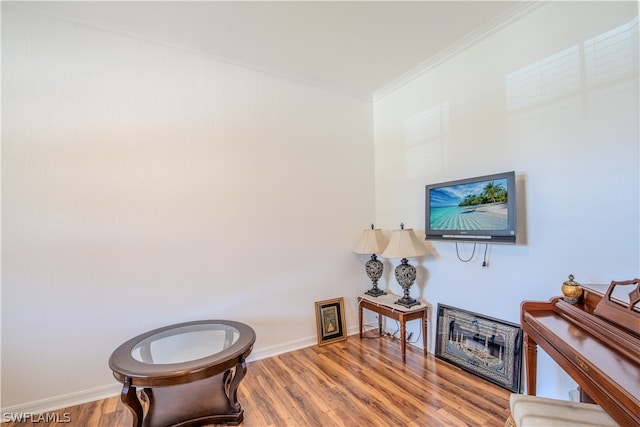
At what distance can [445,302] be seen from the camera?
271 centimetres

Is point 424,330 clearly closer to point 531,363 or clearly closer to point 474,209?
point 531,363

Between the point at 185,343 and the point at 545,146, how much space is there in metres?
2.93

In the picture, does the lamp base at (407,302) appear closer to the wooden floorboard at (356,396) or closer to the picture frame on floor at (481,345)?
the picture frame on floor at (481,345)

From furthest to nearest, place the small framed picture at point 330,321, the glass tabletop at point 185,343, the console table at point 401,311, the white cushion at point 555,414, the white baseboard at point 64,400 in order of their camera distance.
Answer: the small framed picture at point 330,321 < the console table at point 401,311 < the white baseboard at point 64,400 < the glass tabletop at point 185,343 < the white cushion at point 555,414

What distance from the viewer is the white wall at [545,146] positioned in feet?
5.56

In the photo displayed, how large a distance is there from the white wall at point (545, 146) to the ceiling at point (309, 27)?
0.26 m

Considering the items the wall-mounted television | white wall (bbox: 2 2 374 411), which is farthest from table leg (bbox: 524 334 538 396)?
white wall (bbox: 2 2 374 411)

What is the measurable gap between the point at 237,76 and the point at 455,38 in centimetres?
199

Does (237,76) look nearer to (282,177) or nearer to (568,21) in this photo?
(282,177)

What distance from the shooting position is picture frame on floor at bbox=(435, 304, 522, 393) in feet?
6.96

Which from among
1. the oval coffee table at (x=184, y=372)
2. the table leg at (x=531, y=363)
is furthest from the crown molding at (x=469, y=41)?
the oval coffee table at (x=184, y=372)

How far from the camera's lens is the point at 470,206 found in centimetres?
240

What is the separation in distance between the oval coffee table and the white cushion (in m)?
1.53

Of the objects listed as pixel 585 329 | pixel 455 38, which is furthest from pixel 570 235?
pixel 455 38
